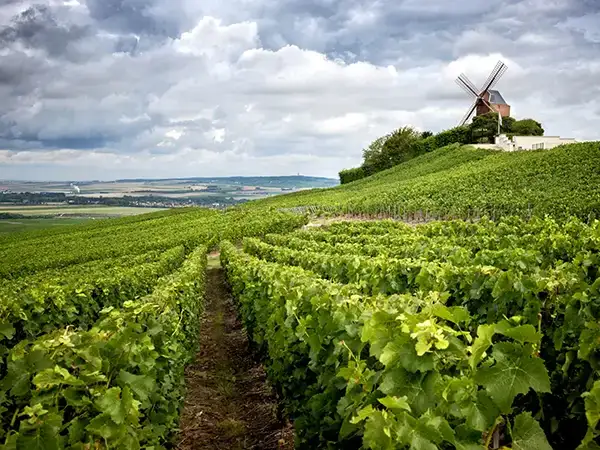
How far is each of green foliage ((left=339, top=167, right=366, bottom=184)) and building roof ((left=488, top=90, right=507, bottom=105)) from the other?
26619 millimetres

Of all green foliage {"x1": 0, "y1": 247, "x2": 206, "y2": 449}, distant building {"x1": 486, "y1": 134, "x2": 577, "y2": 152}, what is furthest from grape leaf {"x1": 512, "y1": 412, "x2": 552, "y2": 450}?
distant building {"x1": 486, "y1": 134, "x2": 577, "y2": 152}

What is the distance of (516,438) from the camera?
2.81 metres

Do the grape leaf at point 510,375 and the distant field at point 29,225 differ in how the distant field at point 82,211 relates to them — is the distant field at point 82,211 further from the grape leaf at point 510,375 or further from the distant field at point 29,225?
the grape leaf at point 510,375

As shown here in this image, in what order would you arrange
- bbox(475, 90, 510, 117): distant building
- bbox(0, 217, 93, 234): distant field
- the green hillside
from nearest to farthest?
1. the green hillside
2. bbox(475, 90, 510, 117): distant building
3. bbox(0, 217, 93, 234): distant field

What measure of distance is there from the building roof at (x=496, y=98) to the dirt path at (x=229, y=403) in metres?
86.6

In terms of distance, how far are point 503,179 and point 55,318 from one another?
41.4 m

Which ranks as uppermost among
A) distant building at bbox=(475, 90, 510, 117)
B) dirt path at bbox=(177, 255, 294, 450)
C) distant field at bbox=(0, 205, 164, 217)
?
distant building at bbox=(475, 90, 510, 117)

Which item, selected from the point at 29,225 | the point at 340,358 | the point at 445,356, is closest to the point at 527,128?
the point at 340,358

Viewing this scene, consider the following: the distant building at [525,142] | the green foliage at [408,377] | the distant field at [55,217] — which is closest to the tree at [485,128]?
the distant building at [525,142]

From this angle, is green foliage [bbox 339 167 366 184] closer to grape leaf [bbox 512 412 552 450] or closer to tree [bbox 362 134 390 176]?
tree [bbox 362 134 390 176]

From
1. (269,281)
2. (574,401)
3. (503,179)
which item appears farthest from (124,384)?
(503,179)

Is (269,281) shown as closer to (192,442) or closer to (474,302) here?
(192,442)

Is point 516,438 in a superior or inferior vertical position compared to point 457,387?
inferior

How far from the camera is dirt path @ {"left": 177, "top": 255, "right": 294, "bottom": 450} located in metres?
7.69
